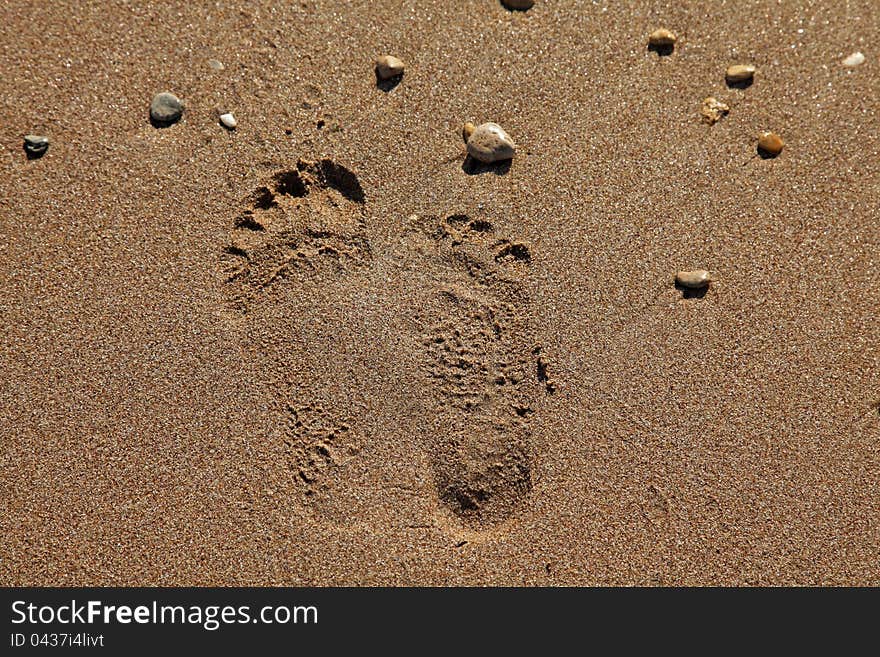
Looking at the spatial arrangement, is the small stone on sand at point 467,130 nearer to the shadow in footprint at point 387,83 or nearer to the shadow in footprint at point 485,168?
the shadow in footprint at point 485,168

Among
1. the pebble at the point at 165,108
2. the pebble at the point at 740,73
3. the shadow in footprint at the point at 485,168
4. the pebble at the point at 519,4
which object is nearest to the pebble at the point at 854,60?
the pebble at the point at 740,73

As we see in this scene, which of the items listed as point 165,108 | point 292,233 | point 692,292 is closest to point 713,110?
point 692,292

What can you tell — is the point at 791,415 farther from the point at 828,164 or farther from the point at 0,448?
the point at 0,448

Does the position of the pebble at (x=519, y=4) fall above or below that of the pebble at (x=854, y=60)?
above

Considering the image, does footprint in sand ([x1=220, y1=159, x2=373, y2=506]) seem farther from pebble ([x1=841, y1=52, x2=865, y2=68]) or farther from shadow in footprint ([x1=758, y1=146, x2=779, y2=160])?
pebble ([x1=841, y1=52, x2=865, y2=68])

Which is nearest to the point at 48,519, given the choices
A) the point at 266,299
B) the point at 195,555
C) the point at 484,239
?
the point at 195,555

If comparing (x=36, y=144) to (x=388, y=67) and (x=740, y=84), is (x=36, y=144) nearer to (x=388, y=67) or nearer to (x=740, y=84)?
(x=388, y=67)

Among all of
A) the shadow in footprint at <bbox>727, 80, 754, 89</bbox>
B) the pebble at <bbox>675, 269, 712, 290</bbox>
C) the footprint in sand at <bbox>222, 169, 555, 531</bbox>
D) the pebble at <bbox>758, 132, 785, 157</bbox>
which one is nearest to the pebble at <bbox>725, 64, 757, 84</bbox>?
the shadow in footprint at <bbox>727, 80, 754, 89</bbox>
